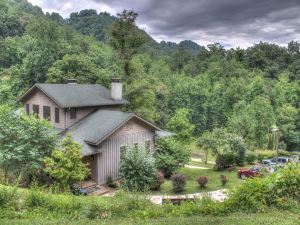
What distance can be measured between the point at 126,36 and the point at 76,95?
38.6 ft

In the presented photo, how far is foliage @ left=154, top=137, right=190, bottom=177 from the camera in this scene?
71.1 feet

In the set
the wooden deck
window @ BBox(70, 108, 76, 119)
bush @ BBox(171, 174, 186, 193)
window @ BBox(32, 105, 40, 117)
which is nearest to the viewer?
the wooden deck

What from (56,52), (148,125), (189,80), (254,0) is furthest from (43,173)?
(189,80)

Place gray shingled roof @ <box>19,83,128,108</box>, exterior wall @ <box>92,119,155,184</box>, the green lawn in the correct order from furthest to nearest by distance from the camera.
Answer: gray shingled roof @ <box>19,83,128,108</box> < exterior wall @ <box>92,119,155,184</box> < the green lawn

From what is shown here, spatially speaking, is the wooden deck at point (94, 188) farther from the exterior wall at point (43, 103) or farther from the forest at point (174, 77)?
the forest at point (174, 77)


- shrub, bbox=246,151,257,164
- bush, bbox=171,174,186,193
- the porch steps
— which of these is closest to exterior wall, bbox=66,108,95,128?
the porch steps

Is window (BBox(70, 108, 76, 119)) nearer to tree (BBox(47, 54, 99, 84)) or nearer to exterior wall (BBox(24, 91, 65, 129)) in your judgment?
exterior wall (BBox(24, 91, 65, 129))

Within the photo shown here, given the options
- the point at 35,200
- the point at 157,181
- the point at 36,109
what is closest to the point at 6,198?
the point at 35,200

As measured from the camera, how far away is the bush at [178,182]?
17781 mm

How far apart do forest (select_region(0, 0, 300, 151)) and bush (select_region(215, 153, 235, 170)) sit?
8.26 meters

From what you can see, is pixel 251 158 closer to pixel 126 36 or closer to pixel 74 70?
pixel 126 36

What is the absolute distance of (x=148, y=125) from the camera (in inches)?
877

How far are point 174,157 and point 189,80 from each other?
4050cm

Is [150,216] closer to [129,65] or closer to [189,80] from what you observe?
[129,65]
